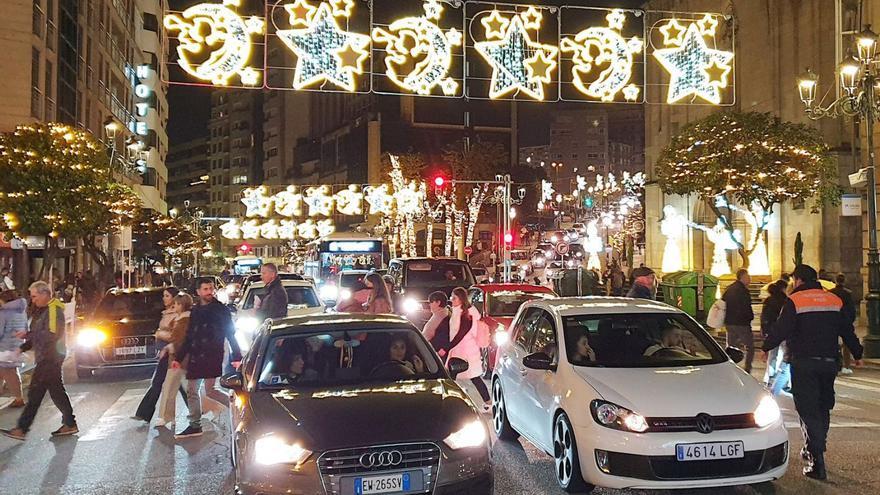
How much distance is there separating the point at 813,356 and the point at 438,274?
1369cm

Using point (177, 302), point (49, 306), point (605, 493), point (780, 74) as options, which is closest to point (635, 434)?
point (605, 493)

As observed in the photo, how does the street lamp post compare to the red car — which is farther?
the street lamp post

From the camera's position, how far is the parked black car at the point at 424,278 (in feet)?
64.1

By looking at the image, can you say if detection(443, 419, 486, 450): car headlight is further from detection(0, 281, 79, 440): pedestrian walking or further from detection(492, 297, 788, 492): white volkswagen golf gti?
detection(0, 281, 79, 440): pedestrian walking

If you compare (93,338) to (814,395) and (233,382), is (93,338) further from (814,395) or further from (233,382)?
(814,395)

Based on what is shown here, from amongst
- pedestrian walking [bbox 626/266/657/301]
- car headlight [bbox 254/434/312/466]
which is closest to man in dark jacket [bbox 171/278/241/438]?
car headlight [bbox 254/434/312/466]

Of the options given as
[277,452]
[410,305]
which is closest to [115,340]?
[410,305]

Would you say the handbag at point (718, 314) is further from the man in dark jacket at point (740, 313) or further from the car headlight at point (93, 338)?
the car headlight at point (93, 338)

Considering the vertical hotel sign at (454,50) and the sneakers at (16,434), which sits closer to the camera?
the sneakers at (16,434)

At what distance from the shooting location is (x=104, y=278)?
32.7m

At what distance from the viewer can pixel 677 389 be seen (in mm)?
6199

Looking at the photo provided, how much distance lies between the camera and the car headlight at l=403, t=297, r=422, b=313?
18.8 metres

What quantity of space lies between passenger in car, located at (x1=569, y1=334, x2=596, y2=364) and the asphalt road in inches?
43.3

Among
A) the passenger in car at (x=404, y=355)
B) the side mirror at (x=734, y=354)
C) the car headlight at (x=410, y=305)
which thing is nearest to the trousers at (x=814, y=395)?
the side mirror at (x=734, y=354)
